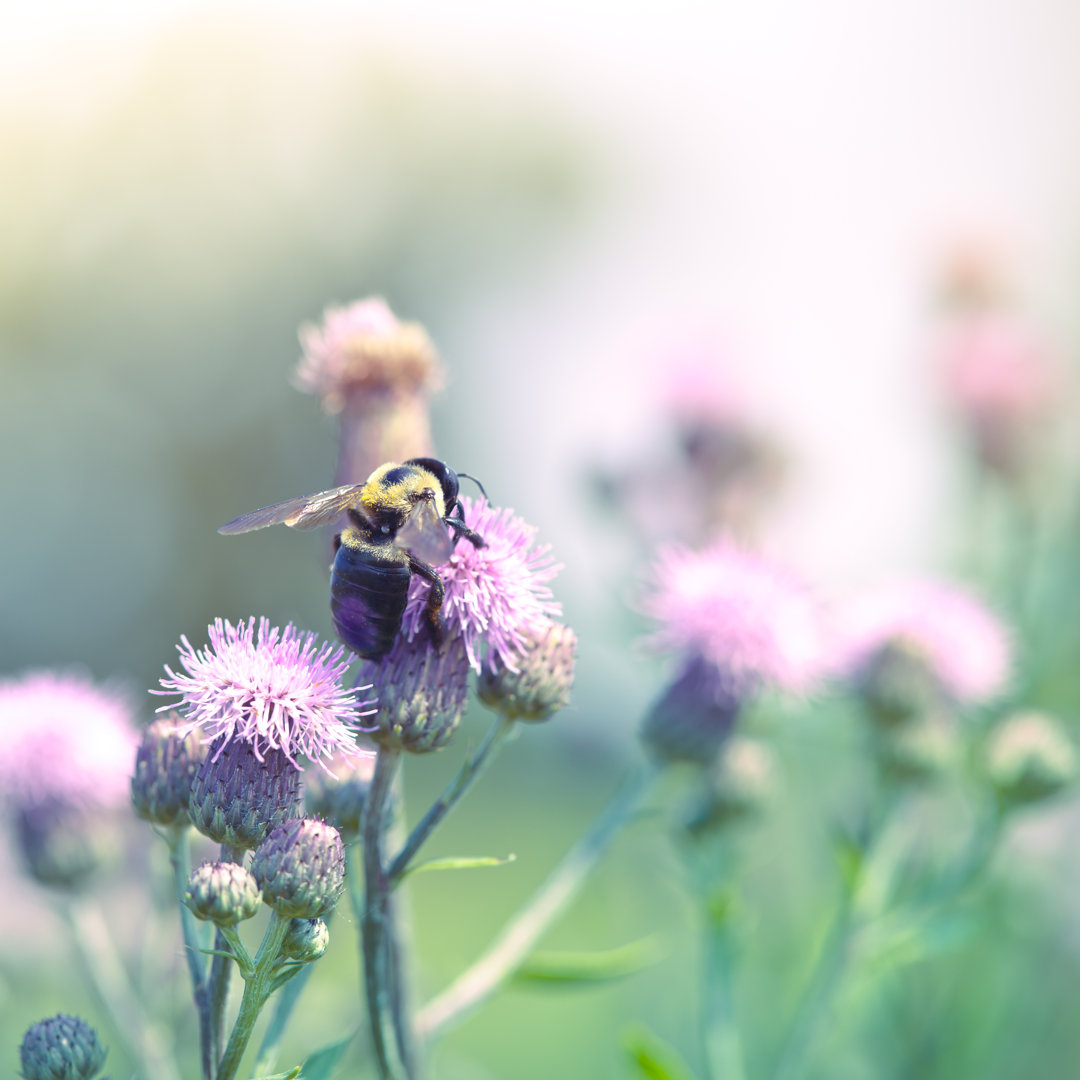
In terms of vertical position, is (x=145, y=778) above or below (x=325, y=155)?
below

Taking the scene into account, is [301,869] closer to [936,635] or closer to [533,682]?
[533,682]

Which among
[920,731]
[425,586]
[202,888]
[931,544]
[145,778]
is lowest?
[202,888]

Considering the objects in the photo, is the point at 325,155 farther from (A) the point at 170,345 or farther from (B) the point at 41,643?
(B) the point at 41,643

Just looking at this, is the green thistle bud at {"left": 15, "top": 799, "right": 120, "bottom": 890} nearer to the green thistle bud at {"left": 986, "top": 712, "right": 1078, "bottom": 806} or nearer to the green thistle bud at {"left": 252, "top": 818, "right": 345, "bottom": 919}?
the green thistle bud at {"left": 252, "top": 818, "right": 345, "bottom": 919}

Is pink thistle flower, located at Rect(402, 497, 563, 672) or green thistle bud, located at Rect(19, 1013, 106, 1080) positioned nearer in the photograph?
green thistle bud, located at Rect(19, 1013, 106, 1080)

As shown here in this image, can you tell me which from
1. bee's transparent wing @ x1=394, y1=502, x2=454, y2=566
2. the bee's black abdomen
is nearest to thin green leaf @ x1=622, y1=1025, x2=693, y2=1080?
the bee's black abdomen

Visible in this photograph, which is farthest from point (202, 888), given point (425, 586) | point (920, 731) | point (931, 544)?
point (931, 544)

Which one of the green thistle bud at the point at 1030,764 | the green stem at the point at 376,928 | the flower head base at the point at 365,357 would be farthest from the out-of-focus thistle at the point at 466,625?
the green thistle bud at the point at 1030,764
